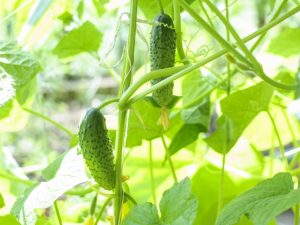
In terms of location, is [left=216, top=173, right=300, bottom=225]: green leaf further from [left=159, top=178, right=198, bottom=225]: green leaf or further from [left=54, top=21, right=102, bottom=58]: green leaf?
[left=54, top=21, right=102, bottom=58]: green leaf

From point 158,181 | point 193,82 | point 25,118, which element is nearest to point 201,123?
point 193,82

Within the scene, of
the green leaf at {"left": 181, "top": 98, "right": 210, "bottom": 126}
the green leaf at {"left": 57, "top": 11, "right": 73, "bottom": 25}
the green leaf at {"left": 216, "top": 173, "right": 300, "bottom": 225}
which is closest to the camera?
the green leaf at {"left": 216, "top": 173, "right": 300, "bottom": 225}

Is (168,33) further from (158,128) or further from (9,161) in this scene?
(9,161)

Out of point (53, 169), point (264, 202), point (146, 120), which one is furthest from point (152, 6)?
point (264, 202)

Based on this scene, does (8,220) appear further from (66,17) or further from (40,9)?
(66,17)

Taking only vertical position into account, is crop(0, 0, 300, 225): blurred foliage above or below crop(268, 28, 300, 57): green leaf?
below

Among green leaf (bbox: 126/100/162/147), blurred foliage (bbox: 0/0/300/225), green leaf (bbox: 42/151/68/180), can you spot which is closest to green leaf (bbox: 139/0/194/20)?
blurred foliage (bbox: 0/0/300/225)
